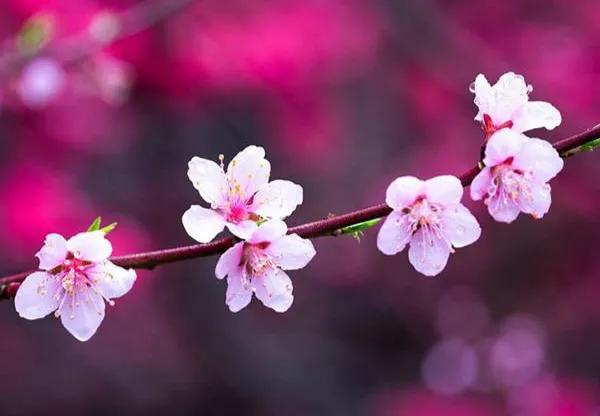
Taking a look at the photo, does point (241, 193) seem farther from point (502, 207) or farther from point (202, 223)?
point (502, 207)

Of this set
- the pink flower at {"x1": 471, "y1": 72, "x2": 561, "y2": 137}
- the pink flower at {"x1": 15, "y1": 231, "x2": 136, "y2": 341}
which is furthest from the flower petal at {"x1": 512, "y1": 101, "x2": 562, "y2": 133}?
the pink flower at {"x1": 15, "y1": 231, "x2": 136, "y2": 341}

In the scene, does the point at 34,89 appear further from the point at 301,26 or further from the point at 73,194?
the point at 301,26

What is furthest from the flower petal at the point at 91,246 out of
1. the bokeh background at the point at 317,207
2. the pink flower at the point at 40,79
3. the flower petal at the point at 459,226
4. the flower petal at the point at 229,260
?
the bokeh background at the point at 317,207

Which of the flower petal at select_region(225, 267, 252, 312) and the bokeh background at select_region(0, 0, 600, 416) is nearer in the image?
the flower petal at select_region(225, 267, 252, 312)

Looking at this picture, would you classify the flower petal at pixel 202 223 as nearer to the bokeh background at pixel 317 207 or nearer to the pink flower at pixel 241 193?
the pink flower at pixel 241 193

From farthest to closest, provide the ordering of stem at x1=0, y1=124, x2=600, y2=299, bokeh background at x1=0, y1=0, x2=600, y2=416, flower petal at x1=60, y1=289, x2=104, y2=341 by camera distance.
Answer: bokeh background at x1=0, y1=0, x2=600, y2=416, flower petal at x1=60, y1=289, x2=104, y2=341, stem at x1=0, y1=124, x2=600, y2=299

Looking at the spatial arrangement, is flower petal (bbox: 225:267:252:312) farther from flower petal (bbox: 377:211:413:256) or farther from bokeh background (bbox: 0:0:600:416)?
bokeh background (bbox: 0:0:600:416)
